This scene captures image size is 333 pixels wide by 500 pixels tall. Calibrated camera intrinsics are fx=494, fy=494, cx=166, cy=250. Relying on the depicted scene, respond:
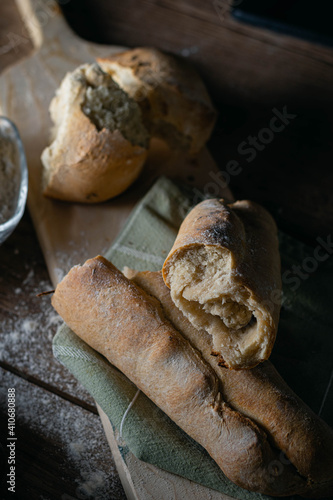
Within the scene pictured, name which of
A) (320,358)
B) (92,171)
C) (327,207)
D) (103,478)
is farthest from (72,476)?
(327,207)

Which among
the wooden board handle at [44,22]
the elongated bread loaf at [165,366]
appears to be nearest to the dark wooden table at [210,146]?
the wooden board handle at [44,22]

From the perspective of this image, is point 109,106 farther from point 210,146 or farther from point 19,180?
point 210,146

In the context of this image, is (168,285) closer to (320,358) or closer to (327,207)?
(320,358)

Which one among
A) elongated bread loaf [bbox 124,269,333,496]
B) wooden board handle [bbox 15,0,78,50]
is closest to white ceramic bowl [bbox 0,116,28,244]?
wooden board handle [bbox 15,0,78,50]

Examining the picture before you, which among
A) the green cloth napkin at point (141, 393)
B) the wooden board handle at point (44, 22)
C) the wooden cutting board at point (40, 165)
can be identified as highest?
the wooden board handle at point (44, 22)

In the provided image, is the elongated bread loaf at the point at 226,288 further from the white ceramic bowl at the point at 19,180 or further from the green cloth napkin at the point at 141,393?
the white ceramic bowl at the point at 19,180

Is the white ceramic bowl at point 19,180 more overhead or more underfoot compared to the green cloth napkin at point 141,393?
more overhead
